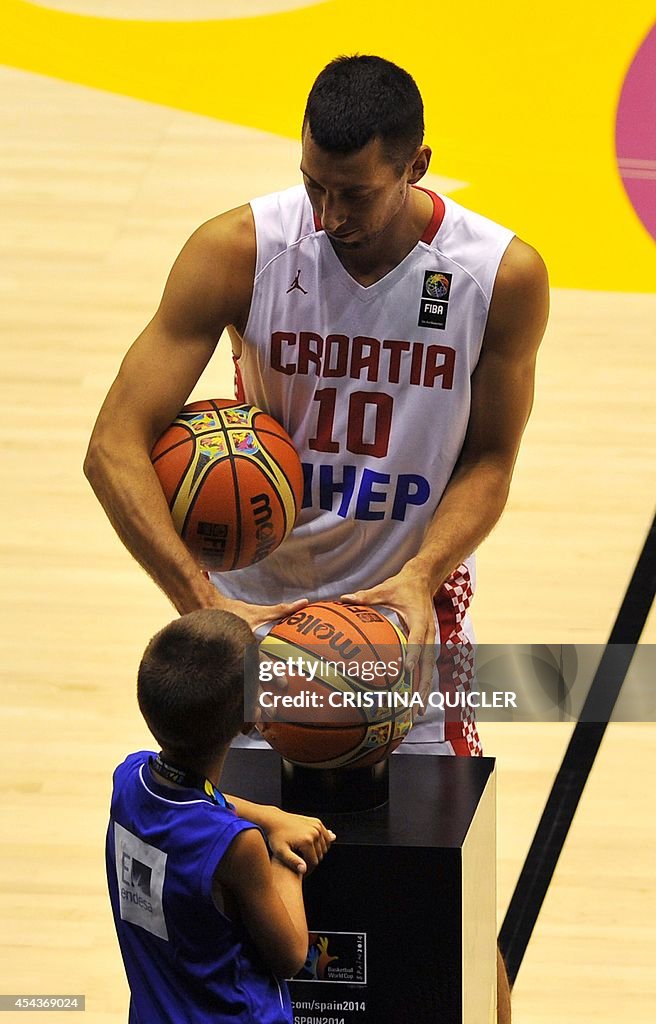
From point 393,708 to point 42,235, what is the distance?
18.7ft

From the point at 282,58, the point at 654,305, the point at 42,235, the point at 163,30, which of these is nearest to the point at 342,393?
the point at 654,305

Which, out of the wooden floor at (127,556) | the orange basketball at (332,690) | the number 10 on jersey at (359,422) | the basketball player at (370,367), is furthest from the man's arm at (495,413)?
the wooden floor at (127,556)

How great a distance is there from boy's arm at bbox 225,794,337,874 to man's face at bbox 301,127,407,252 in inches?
41.5

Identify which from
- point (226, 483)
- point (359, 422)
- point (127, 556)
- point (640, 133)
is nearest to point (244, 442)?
point (226, 483)

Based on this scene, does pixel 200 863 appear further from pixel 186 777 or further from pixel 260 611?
pixel 260 611

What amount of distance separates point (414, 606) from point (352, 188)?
76 centimetres

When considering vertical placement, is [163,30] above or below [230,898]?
above

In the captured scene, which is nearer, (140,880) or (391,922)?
(140,880)

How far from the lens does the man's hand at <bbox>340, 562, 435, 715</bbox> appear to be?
299 cm

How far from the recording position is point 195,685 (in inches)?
A: 98.5

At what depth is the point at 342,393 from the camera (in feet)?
11.1

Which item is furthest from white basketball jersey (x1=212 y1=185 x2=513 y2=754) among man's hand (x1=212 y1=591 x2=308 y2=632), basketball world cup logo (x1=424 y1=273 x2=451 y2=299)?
man's hand (x1=212 y1=591 x2=308 y2=632)

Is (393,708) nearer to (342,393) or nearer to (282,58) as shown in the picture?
(342,393)

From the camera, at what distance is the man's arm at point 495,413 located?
3.33m
